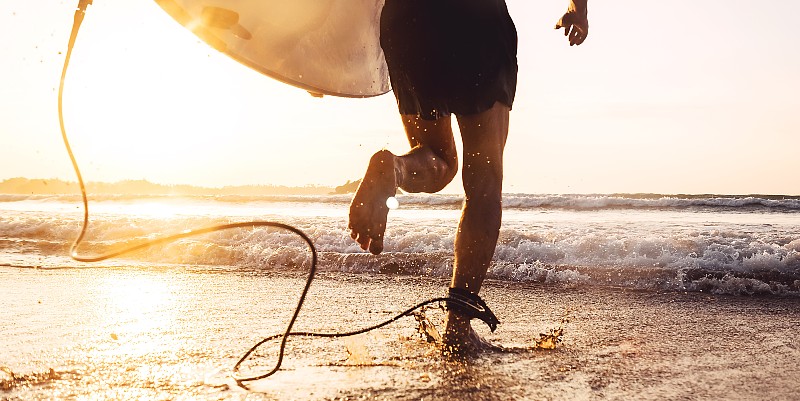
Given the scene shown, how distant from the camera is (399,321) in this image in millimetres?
2463

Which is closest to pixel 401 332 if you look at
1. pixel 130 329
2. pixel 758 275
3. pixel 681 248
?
pixel 130 329

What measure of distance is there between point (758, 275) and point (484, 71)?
2803mm

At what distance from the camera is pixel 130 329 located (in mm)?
2254

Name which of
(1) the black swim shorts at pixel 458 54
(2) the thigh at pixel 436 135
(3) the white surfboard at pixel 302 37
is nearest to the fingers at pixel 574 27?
(1) the black swim shorts at pixel 458 54

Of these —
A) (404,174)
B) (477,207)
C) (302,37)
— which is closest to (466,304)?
(477,207)

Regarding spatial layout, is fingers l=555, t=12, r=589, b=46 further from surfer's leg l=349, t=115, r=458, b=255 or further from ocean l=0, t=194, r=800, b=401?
ocean l=0, t=194, r=800, b=401

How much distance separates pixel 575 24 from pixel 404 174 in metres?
0.79

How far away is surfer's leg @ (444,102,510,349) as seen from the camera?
1858 mm

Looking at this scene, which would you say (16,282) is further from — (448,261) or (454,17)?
(454,17)

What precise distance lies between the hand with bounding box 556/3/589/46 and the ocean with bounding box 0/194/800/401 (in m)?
0.98

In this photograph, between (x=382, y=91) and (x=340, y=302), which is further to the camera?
(x=340, y=302)

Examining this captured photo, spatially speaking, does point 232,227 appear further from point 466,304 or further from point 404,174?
A: point 466,304

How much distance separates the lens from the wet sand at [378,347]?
150 centimetres

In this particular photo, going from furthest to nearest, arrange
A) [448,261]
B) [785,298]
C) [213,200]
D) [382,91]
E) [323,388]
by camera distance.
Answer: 1. [213,200]
2. [448,261]
3. [785,298]
4. [382,91]
5. [323,388]
